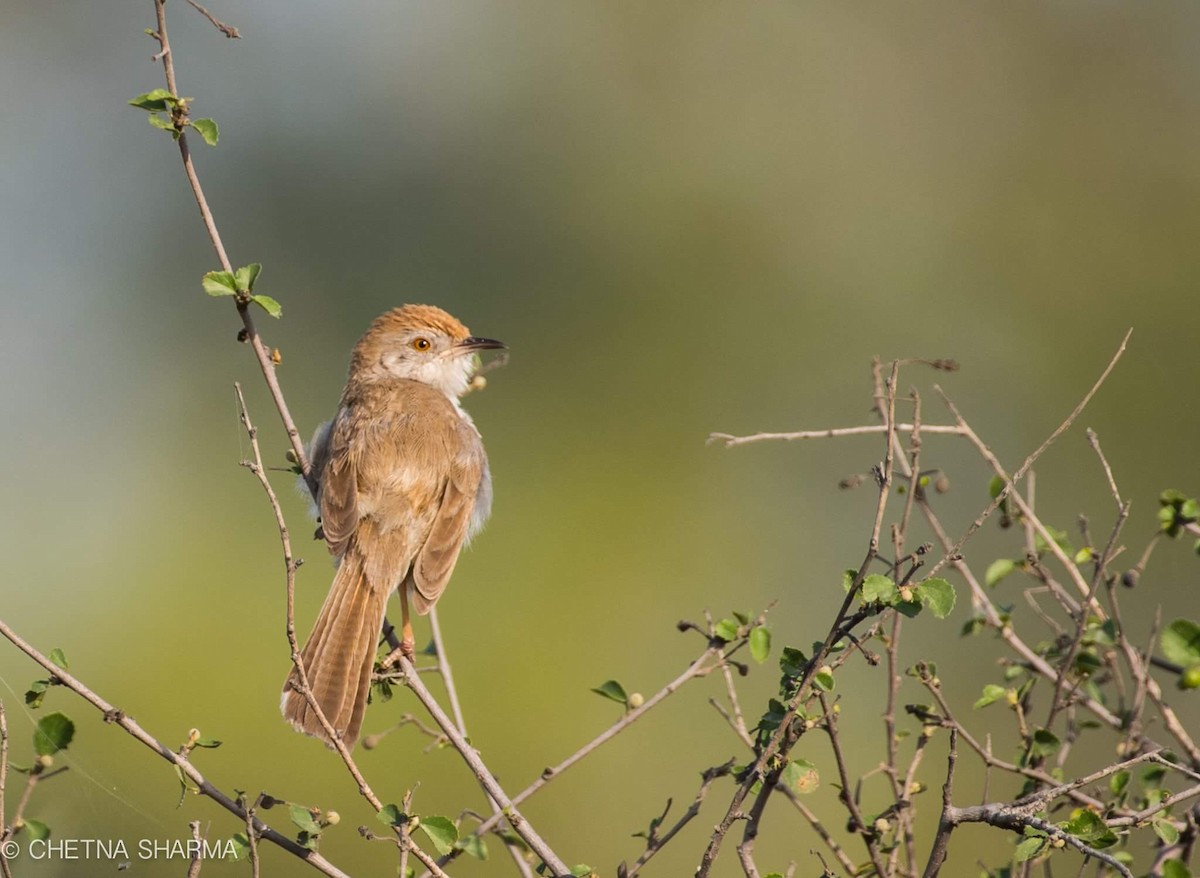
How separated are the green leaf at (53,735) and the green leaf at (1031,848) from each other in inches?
106

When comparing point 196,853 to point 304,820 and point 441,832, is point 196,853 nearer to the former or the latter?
point 304,820

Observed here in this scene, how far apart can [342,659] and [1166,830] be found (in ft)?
9.99

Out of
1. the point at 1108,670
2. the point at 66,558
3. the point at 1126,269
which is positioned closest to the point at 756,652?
the point at 1108,670

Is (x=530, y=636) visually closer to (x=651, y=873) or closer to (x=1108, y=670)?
(x=651, y=873)

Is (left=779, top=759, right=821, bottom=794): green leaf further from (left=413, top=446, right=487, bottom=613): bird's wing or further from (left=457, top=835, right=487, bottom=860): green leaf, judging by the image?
(left=413, top=446, right=487, bottom=613): bird's wing

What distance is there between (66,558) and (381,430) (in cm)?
805

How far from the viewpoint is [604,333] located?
1816 centimetres

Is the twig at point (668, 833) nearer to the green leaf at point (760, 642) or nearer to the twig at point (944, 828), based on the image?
the green leaf at point (760, 642)

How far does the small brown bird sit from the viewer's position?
5285 mm

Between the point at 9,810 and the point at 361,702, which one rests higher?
the point at 361,702

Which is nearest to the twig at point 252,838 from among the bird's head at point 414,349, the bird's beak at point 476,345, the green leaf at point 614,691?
the green leaf at point 614,691

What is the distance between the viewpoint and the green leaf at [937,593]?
12.0 ft

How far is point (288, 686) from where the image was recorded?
4.98 metres

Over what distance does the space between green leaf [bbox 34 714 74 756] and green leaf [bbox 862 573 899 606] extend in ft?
7.71
